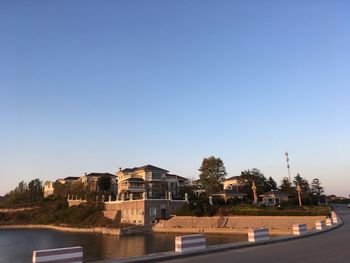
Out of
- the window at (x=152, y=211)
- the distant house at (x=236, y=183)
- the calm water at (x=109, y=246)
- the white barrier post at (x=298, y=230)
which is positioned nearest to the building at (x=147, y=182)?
the window at (x=152, y=211)

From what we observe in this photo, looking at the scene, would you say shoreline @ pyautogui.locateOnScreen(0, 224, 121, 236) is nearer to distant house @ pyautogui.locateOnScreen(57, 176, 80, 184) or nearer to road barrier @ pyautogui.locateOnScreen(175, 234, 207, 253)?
distant house @ pyautogui.locateOnScreen(57, 176, 80, 184)

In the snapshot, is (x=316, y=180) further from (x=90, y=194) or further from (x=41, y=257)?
(x=41, y=257)

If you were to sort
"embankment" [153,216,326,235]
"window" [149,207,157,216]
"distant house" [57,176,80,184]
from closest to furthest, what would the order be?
"embankment" [153,216,326,235]
"window" [149,207,157,216]
"distant house" [57,176,80,184]

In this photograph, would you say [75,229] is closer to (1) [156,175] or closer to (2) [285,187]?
(1) [156,175]

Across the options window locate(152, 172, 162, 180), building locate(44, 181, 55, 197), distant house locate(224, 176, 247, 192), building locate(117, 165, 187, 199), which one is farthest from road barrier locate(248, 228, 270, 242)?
building locate(44, 181, 55, 197)

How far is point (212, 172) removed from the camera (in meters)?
71.4

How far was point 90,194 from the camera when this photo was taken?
284 feet

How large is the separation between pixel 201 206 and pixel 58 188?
6341cm

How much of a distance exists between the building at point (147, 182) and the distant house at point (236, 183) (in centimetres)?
1163

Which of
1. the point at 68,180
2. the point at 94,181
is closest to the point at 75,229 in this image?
the point at 94,181

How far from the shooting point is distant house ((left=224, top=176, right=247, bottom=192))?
258 feet

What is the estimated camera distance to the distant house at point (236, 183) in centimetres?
7875

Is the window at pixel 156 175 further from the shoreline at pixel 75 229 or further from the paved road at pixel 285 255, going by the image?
the paved road at pixel 285 255

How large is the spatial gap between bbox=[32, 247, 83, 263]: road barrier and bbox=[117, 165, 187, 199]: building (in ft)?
200
